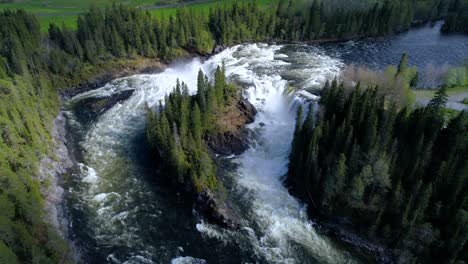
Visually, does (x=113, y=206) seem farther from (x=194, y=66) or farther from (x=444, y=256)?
(x=194, y=66)

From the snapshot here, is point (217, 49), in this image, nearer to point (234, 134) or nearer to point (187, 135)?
point (234, 134)

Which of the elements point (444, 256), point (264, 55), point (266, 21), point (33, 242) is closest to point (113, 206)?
point (33, 242)

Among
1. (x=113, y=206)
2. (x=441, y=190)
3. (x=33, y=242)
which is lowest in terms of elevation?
(x=113, y=206)

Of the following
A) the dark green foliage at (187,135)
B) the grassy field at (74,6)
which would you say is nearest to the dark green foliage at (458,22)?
the grassy field at (74,6)

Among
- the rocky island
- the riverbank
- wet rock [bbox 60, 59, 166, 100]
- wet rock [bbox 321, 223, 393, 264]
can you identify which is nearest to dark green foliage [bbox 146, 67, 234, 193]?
the rocky island

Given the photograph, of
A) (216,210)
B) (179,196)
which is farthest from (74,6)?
(216,210)

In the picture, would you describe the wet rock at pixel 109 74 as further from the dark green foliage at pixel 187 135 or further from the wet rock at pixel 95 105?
the dark green foliage at pixel 187 135

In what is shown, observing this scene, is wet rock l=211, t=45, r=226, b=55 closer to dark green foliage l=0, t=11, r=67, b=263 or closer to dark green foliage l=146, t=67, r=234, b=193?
dark green foliage l=146, t=67, r=234, b=193
